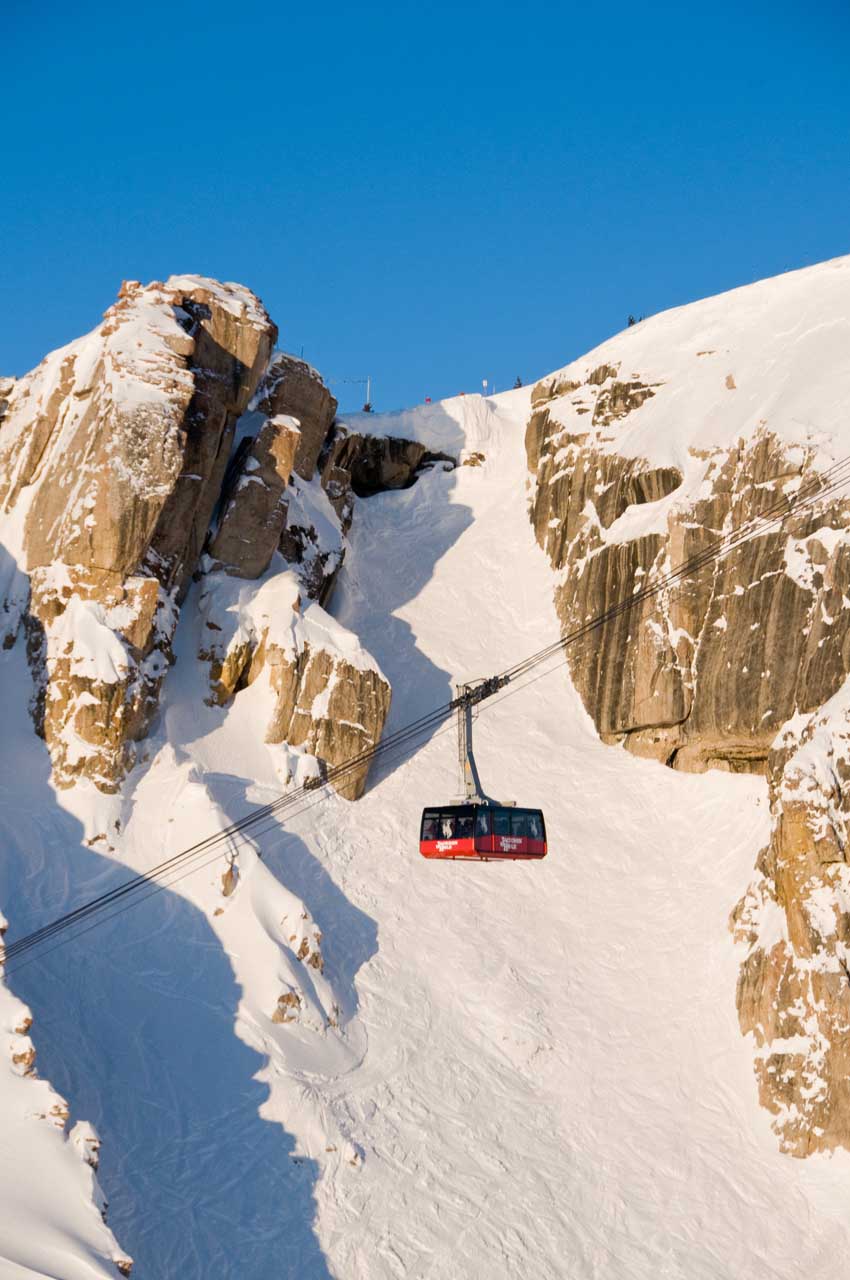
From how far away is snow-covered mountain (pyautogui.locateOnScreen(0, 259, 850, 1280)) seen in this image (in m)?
42.6

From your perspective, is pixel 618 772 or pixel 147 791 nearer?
pixel 147 791

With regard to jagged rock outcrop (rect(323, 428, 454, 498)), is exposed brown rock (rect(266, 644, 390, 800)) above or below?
below

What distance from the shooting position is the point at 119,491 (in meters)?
57.1

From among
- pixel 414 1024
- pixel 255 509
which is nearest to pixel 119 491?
pixel 255 509

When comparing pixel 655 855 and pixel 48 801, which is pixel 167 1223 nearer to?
pixel 48 801

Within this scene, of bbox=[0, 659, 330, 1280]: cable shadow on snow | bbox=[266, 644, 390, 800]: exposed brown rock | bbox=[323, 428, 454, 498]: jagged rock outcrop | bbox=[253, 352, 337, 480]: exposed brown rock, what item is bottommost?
bbox=[0, 659, 330, 1280]: cable shadow on snow

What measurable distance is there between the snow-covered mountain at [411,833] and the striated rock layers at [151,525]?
0.59ft

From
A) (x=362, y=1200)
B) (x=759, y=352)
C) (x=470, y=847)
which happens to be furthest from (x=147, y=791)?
(x=759, y=352)

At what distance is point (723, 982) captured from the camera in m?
53.0

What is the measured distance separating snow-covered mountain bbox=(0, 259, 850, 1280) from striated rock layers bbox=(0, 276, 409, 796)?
181mm

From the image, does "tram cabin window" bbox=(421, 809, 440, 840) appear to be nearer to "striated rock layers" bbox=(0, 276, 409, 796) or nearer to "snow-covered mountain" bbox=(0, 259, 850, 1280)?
"snow-covered mountain" bbox=(0, 259, 850, 1280)

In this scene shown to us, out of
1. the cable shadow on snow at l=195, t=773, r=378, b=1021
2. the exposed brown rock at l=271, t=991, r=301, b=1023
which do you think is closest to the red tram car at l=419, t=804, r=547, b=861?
the exposed brown rock at l=271, t=991, r=301, b=1023

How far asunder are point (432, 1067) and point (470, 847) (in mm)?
8289

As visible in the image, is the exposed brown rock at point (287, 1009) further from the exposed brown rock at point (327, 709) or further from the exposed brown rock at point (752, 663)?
the exposed brown rock at point (752, 663)
